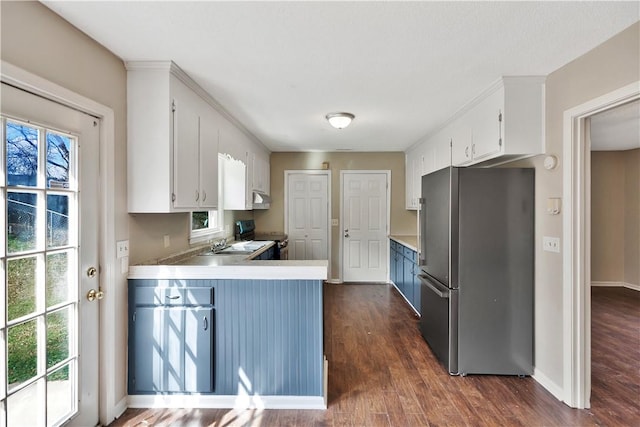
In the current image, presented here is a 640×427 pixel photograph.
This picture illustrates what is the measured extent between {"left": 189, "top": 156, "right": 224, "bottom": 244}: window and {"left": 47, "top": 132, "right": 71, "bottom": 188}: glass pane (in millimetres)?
1417

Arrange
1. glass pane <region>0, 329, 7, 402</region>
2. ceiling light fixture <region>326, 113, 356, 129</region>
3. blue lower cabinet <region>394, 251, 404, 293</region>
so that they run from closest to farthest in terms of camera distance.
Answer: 1. glass pane <region>0, 329, 7, 402</region>
2. ceiling light fixture <region>326, 113, 356, 129</region>
3. blue lower cabinet <region>394, 251, 404, 293</region>

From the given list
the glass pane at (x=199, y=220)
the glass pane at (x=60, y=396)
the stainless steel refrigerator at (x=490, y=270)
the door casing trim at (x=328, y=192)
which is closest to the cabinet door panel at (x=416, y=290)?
the stainless steel refrigerator at (x=490, y=270)

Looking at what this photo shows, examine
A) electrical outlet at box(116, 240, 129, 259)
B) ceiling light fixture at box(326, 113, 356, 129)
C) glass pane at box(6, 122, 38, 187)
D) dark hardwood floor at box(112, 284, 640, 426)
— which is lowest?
dark hardwood floor at box(112, 284, 640, 426)

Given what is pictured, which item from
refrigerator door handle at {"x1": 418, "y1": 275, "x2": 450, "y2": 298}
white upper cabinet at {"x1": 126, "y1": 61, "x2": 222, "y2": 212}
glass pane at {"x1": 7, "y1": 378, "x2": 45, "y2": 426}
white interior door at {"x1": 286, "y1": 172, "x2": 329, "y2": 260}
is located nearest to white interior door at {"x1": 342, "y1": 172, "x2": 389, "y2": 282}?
white interior door at {"x1": 286, "y1": 172, "x2": 329, "y2": 260}

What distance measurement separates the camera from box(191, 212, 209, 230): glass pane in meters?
3.22

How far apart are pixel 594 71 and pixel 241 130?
3221 millimetres

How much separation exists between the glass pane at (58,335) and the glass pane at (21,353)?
0.27 ft

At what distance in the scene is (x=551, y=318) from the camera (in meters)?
2.26

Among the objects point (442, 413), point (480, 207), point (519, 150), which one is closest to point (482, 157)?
point (519, 150)

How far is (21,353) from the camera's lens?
145cm

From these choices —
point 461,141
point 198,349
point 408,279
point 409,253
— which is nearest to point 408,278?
point 408,279

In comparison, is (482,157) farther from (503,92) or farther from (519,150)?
(503,92)

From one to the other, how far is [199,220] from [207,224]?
0.75 feet

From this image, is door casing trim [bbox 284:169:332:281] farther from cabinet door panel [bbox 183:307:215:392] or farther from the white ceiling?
cabinet door panel [bbox 183:307:215:392]
